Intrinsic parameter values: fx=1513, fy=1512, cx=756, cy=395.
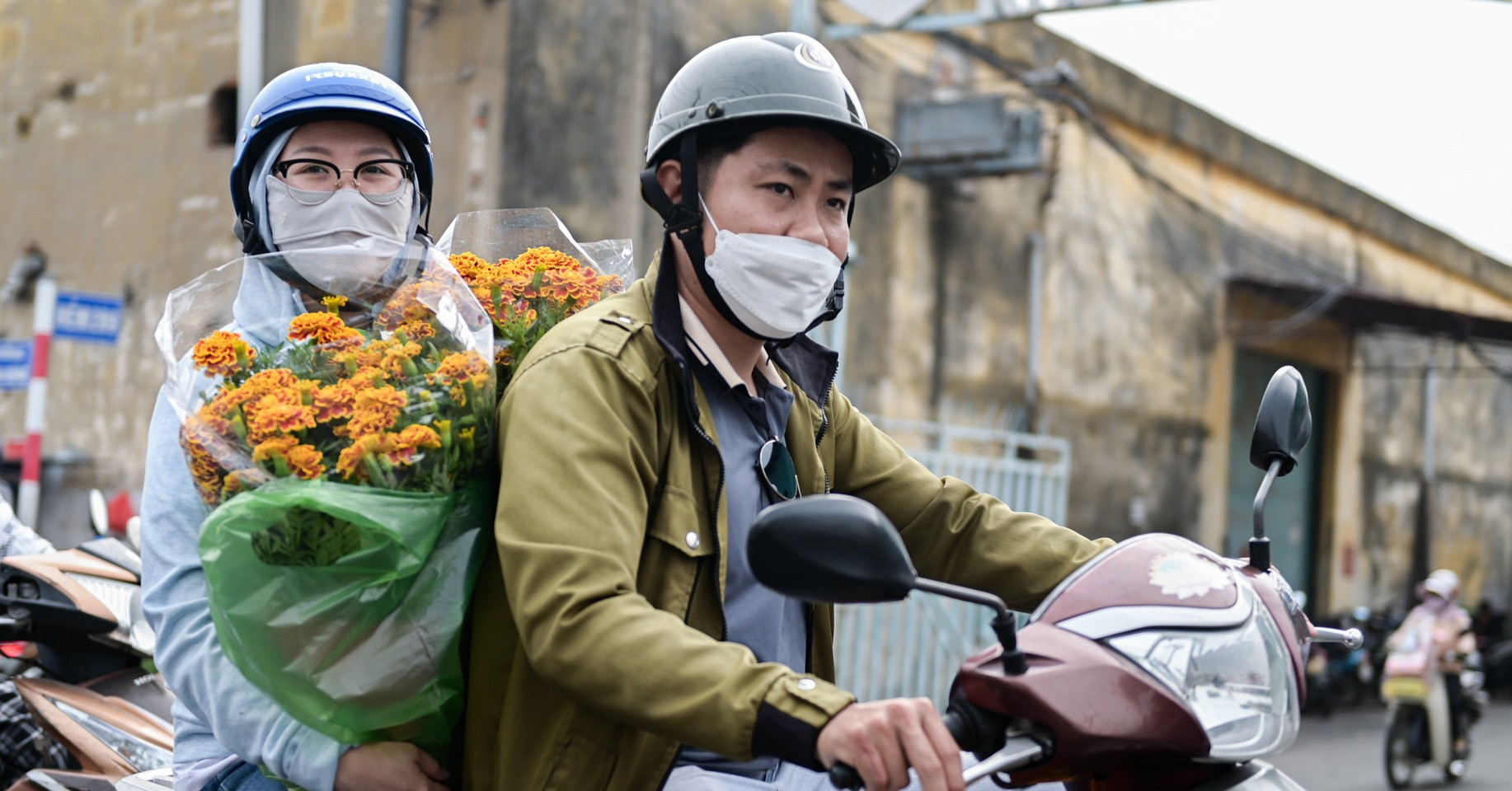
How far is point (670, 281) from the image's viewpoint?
7.37 feet

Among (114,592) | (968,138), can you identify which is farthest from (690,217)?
(968,138)

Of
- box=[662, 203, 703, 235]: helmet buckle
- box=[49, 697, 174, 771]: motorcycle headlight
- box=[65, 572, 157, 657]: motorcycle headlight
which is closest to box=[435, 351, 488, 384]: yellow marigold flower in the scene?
box=[662, 203, 703, 235]: helmet buckle

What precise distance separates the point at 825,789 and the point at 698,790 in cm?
27

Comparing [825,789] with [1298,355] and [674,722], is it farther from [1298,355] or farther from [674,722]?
[1298,355]

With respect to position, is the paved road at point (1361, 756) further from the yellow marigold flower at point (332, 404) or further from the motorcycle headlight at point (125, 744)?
the yellow marigold flower at point (332, 404)

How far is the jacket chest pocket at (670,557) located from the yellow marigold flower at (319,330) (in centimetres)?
51

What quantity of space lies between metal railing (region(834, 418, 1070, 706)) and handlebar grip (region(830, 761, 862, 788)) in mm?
8000

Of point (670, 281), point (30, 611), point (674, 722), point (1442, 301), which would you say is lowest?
point (30, 611)

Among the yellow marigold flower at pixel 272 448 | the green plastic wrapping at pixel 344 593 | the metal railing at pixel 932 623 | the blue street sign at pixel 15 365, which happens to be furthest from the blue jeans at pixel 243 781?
the blue street sign at pixel 15 365

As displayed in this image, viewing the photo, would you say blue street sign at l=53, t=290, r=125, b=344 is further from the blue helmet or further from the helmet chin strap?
the helmet chin strap

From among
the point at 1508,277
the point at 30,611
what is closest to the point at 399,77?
the point at 30,611

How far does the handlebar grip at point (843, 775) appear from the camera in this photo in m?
1.61

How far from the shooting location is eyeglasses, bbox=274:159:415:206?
2676 mm

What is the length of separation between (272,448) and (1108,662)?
106 cm
